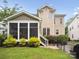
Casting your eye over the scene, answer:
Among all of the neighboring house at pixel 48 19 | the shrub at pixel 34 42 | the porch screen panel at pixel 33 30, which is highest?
the neighboring house at pixel 48 19

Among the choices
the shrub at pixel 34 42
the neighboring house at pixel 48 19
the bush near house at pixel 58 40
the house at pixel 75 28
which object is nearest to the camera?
the shrub at pixel 34 42

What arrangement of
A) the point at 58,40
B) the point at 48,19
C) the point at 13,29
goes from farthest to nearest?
1. the point at 48,19
2. the point at 58,40
3. the point at 13,29

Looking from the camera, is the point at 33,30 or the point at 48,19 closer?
the point at 33,30

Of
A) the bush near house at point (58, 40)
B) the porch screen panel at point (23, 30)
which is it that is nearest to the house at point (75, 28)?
the bush near house at point (58, 40)

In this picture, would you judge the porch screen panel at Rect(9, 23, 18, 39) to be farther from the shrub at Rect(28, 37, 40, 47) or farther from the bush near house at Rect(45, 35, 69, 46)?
the bush near house at Rect(45, 35, 69, 46)

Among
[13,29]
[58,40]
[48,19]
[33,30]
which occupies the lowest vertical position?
[58,40]

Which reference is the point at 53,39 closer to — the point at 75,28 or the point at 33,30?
the point at 33,30

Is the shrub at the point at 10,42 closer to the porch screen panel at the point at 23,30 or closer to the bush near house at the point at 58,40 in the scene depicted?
the porch screen panel at the point at 23,30

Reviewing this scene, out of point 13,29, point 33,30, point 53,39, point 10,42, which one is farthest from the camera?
point 53,39

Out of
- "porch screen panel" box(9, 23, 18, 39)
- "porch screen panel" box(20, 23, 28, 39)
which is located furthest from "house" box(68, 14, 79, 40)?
"porch screen panel" box(9, 23, 18, 39)

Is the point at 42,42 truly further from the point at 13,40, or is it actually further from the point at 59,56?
the point at 59,56

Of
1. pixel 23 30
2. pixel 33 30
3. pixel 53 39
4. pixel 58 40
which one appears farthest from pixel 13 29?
pixel 58 40

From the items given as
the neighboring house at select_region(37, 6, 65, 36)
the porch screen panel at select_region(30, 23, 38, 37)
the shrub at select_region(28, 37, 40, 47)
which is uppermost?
the neighboring house at select_region(37, 6, 65, 36)

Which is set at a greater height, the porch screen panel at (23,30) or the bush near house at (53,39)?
the porch screen panel at (23,30)
